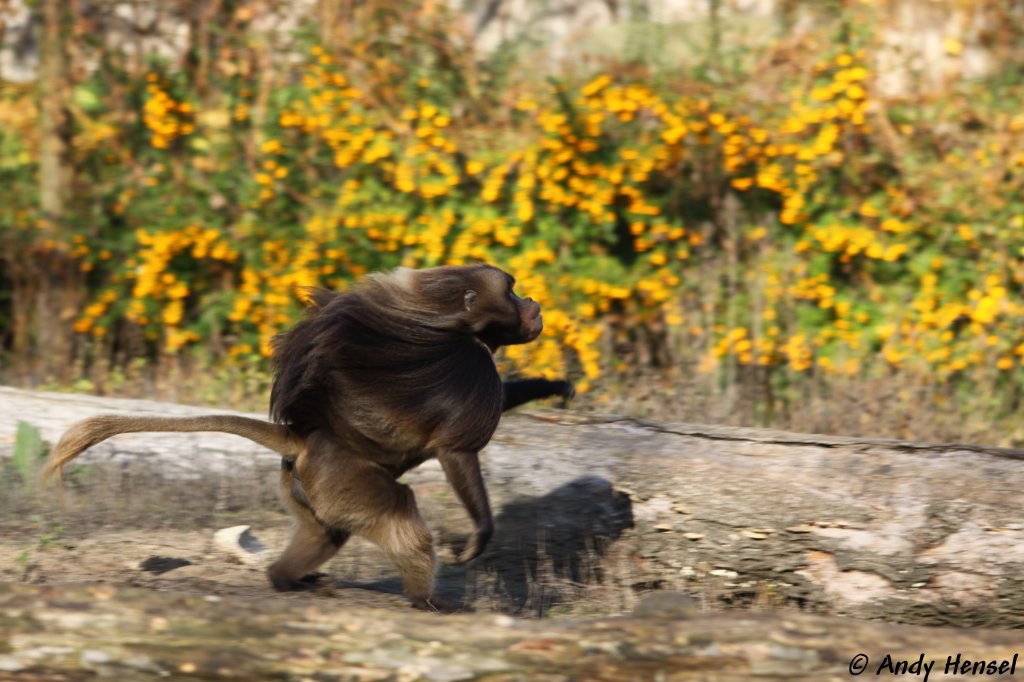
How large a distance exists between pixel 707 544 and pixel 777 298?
3.43 metres

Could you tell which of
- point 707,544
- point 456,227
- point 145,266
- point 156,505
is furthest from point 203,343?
point 707,544

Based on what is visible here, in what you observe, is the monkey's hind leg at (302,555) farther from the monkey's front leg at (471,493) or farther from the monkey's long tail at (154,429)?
the monkey's front leg at (471,493)

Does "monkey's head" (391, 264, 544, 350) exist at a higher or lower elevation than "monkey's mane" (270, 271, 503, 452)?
higher

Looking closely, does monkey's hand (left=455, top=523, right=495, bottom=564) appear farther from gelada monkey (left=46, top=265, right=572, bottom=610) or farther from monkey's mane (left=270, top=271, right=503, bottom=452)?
monkey's mane (left=270, top=271, right=503, bottom=452)

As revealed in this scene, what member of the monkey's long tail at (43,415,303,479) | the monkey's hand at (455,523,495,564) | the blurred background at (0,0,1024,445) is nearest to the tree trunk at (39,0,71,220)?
the blurred background at (0,0,1024,445)

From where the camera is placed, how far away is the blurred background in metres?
8.06

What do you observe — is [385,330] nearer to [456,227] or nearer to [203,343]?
[456,227]

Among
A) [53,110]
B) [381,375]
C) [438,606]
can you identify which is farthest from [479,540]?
[53,110]

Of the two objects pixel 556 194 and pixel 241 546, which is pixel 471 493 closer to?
pixel 241 546

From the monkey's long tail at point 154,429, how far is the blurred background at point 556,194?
9.25 feet

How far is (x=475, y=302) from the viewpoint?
5.01 meters

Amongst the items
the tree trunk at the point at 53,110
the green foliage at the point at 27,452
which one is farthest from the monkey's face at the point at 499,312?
the tree trunk at the point at 53,110

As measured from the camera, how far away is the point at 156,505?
5.89 metres

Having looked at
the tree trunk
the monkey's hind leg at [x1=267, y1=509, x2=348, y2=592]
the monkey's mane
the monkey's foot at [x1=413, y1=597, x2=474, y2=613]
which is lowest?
the monkey's foot at [x1=413, y1=597, x2=474, y2=613]
